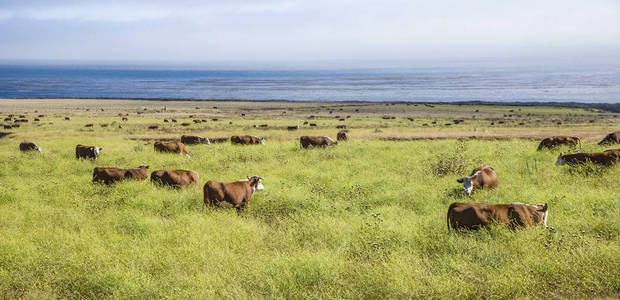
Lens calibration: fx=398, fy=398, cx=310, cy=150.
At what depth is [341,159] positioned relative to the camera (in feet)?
52.4

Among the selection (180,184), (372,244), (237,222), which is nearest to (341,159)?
(180,184)

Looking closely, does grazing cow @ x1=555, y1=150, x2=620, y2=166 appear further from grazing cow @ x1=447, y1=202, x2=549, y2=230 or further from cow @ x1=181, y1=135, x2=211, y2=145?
cow @ x1=181, y1=135, x2=211, y2=145

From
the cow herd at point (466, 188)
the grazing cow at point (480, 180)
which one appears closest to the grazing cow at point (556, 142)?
the cow herd at point (466, 188)

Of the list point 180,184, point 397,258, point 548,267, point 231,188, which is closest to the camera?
point 548,267

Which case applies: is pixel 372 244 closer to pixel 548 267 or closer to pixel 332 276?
pixel 332 276

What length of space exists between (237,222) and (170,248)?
58.8 inches

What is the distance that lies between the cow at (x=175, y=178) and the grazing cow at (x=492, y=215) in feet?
23.2

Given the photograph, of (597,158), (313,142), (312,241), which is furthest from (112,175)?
(597,158)

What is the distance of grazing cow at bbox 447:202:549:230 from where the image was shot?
714 cm

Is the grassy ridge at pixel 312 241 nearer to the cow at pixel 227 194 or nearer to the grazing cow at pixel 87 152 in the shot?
the cow at pixel 227 194

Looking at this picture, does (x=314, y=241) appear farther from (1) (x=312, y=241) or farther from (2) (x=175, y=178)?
(2) (x=175, y=178)

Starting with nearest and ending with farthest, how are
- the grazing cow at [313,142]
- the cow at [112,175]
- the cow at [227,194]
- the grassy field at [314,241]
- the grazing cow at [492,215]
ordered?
the grassy field at [314,241], the grazing cow at [492,215], the cow at [227,194], the cow at [112,175], the grazing cow at [313,142]

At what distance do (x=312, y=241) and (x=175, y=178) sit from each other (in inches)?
219

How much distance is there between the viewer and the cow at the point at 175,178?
437 inches
